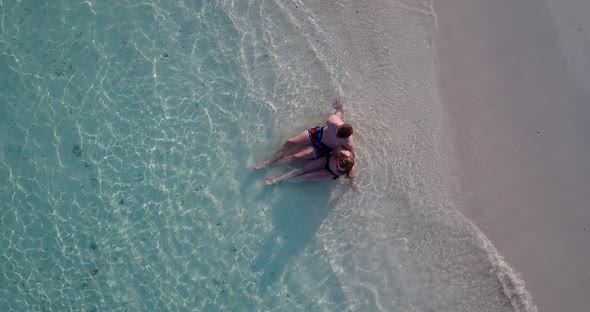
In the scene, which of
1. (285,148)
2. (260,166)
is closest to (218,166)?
(260,166)

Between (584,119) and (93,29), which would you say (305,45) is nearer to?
(93,29)

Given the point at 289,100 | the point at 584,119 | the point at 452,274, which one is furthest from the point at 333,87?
the point at 584,119

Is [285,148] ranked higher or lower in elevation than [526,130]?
lower

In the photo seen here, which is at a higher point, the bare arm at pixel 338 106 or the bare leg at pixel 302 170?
the bare arm at pixel 338 106

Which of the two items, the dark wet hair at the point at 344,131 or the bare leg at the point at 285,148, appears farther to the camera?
the bare leg at the point at 285,148

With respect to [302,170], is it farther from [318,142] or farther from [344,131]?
[344,131]

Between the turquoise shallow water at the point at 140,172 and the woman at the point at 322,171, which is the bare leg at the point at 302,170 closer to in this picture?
the woman at the point at 322,171

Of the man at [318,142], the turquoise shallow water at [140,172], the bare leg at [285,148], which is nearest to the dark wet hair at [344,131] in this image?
the man at [318,142]
